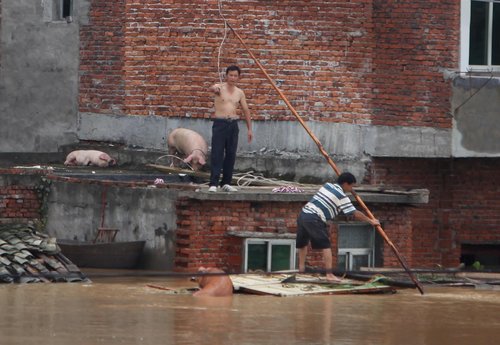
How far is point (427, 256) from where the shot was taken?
24672 millimetres

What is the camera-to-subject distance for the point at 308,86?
77.0 feet

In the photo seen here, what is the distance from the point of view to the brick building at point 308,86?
76.9ft

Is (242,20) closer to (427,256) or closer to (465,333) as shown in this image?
(427,256)

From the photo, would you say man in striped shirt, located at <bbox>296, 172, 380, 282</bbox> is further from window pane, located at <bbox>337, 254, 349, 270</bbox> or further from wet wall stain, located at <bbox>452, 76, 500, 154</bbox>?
wet wall stain, located at <bbox>452, 76, 500, 154</bbox>

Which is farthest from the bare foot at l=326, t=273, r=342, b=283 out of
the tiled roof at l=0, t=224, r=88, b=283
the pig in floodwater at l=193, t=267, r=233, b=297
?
the tiled roof at l=0, t=224, r=88, b=283

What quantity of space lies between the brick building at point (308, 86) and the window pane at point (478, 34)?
2cm

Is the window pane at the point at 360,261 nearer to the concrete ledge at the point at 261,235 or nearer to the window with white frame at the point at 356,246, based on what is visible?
the window with white frame at the point at 356,246

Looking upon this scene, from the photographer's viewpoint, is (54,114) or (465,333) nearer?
(465,333)

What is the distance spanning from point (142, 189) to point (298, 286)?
371 centimetres

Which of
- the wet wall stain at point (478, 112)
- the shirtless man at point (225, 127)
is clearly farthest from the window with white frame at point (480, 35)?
the shirtless man at point (225, 127)

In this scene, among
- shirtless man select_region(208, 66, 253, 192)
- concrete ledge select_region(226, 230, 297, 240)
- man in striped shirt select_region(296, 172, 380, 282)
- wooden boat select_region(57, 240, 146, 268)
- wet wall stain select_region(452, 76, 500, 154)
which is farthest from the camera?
wet wall stain select_region(452, 76, 500, 154)

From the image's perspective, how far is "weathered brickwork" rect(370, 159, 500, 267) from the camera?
2467 cm

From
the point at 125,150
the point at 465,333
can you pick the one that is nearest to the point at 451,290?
the point at 465,333

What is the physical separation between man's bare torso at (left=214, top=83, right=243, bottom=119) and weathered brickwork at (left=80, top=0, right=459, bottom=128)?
2.07 m
